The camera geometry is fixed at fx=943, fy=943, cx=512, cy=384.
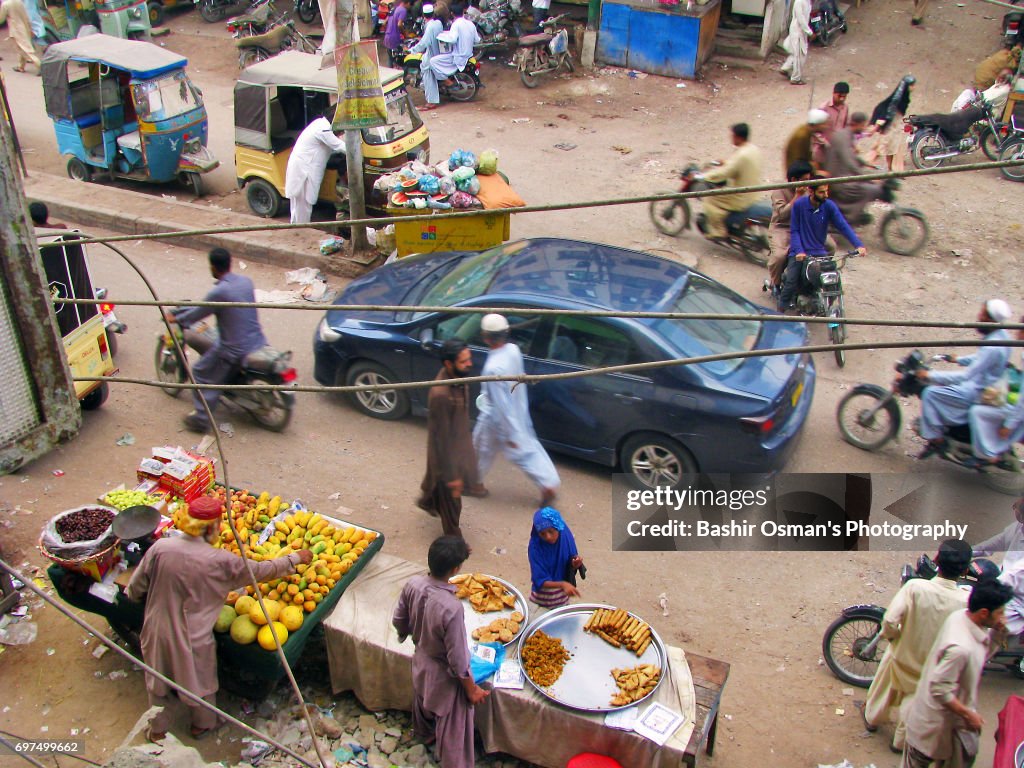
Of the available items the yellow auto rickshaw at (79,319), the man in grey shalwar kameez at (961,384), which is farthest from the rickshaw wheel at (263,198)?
the man in grey shalwar kameez at (961,384)

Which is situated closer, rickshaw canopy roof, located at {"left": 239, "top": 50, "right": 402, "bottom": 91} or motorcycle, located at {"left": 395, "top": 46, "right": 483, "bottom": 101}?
rickshaw canopy roof, located at {"left": 239, "top": 50, "right": 402, "bottom": 91}

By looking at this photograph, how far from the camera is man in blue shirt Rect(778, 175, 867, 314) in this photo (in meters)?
8.66

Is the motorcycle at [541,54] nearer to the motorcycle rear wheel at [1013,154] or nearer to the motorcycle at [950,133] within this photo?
the motorcycle at [950,133]

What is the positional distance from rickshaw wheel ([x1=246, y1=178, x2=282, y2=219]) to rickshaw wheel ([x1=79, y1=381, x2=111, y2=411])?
3869mm

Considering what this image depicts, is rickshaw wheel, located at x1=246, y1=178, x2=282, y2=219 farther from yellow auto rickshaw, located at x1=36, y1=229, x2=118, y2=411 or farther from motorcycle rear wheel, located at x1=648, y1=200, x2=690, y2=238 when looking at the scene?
motorcycle rear wheel, located at x1=648, y1=200, x2=690, y2=238

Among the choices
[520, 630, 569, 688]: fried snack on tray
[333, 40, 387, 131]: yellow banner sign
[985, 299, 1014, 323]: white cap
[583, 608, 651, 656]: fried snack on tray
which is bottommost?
[520, 630, 569, 688]: fried snack on tray

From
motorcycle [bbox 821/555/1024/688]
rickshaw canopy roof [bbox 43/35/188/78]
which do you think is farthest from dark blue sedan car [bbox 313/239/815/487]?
rickshaw canopy roof [bbox 43/35/188/78]

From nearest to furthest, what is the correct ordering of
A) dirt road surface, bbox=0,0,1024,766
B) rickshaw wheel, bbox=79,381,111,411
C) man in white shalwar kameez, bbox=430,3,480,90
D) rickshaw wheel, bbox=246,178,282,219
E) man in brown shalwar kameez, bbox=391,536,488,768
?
man in brown shalwar kameez, bbox=391,536,488,768
dirt road surface, bbox=0,0,1024,766
rickshaw wheel, bbox=79,381,111,411
rickshaw wheel, bbox=246,178,282,219
man in white shalwar kameez, bbox=430,3,480,90

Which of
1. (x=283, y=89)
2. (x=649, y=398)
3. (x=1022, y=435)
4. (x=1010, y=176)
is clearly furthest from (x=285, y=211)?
(x=1010, y=176)

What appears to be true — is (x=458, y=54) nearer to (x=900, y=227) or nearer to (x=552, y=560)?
(x=900, y=227)

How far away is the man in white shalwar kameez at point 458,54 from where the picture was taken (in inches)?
593

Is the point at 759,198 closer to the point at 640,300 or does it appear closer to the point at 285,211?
the point at 640,300

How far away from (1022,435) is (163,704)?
5987 millimetres

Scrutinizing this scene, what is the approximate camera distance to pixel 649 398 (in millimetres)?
6812
